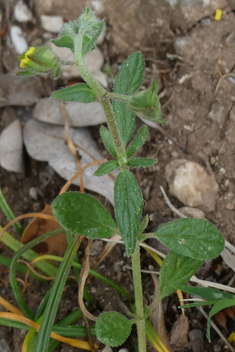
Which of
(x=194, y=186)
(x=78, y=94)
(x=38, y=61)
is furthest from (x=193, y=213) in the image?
(x=38, y=61)

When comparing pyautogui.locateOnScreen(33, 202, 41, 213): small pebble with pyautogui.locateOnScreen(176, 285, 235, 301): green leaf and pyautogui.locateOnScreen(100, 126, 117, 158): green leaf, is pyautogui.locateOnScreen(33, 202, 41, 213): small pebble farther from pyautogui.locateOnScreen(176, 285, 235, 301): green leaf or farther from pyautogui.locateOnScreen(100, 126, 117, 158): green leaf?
pyautogui.locateOnScreen(176, 285, 235, 301): green leaf

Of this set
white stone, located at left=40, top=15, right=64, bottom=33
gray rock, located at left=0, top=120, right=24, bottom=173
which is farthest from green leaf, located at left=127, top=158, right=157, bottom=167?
white stone, located at left=40, top=15, right=64, bottom=33

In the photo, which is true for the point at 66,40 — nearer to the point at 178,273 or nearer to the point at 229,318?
the point at 178,273

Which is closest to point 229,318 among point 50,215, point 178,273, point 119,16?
point 178,273

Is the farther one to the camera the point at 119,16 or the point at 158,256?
the point at 119,16

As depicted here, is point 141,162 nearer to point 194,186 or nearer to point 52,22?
point 194,186

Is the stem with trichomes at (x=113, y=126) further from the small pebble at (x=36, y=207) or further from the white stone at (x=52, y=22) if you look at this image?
the white stone at (x=52, y=22)
